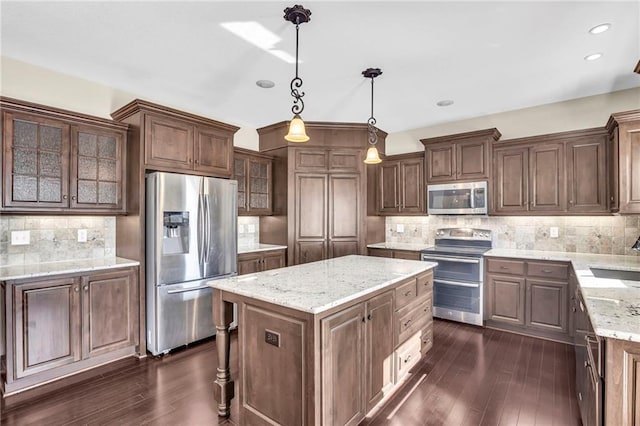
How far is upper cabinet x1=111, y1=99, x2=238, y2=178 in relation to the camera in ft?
10.2

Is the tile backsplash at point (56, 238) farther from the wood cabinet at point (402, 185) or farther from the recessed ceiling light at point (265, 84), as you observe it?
the wood cabinet at point (402, 185)

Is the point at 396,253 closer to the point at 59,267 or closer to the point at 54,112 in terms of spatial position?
the point at 59,267

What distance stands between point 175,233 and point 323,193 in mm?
2156

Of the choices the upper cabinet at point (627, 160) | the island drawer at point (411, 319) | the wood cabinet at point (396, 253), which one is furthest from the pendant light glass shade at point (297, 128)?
the upper cabinet at point (627, 160)

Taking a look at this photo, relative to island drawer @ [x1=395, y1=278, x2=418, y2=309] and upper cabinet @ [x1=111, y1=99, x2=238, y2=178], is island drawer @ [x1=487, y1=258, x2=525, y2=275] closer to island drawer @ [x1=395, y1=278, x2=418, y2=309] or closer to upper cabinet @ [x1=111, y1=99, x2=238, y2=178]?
island drawer @ [x1=395, y1=278, x2=418, y2=309]

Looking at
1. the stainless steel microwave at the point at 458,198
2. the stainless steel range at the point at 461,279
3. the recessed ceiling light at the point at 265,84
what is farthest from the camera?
the stainless steel microwave at the point at 458,198

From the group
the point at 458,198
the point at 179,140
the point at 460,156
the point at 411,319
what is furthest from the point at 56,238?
the point at 460,156

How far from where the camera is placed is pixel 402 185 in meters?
4.95

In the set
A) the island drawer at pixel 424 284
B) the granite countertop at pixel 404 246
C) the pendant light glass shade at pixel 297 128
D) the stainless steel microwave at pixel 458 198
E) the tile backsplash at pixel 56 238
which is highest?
the pendant light glass shade at pixel 297 128

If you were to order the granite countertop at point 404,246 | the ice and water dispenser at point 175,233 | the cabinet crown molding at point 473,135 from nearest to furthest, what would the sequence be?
1. the ice and water dispenser at point 175,233
2. the cabinet crown molding at point 473,135
3. the granite countertop at point 404,246

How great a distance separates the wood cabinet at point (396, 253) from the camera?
4.41m

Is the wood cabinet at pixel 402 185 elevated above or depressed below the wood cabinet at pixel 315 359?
above

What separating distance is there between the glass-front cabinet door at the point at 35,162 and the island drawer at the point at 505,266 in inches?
181

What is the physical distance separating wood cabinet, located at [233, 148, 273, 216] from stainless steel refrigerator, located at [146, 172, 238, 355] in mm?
705
